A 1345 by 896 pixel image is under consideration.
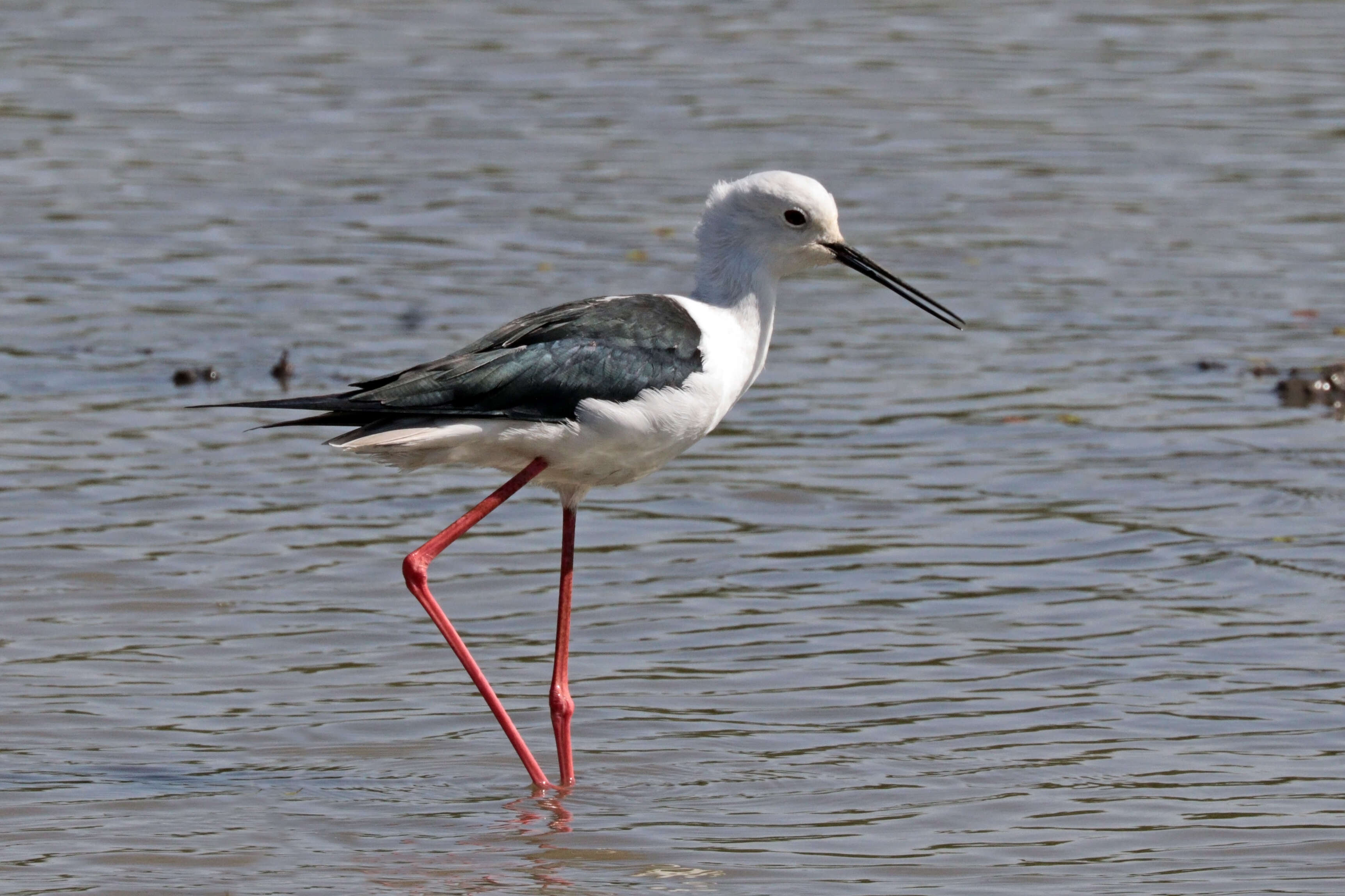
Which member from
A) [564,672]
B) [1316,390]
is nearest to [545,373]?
[564,672]

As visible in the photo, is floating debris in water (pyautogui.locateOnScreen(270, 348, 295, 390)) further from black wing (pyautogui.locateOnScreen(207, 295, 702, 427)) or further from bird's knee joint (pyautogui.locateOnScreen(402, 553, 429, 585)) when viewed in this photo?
black wing (pyautogui.locateOnScreen(207, 295, 702, 427))

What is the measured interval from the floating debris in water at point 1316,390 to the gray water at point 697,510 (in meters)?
0.15

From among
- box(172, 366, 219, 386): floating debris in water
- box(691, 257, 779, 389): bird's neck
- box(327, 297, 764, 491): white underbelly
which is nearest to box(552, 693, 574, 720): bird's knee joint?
box(327, 297, 764, 491): white underbelly

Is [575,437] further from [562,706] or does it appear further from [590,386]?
[562,706]

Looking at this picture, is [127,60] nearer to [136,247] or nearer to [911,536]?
[136,247]

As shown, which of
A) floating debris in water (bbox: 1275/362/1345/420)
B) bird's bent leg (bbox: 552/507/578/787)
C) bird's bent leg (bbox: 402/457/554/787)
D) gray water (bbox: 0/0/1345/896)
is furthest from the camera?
floating debris in water (bbox: 1275/362/1345/420)

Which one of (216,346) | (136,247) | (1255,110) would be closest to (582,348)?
(216,346)

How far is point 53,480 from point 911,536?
3.45 meters

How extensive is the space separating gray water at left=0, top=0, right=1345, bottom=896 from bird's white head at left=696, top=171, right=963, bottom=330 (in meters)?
1.35

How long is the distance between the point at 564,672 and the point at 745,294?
49.1 inches

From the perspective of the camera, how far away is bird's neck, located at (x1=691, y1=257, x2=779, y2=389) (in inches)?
267

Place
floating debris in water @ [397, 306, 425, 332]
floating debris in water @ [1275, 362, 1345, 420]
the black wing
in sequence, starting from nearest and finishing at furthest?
the black wing, floating debris in water @ [1275, 362, 1345, 420], floating debris in water @ [397, 306, 425, 332]

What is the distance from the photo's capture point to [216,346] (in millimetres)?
11352

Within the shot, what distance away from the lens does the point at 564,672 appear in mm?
6797
